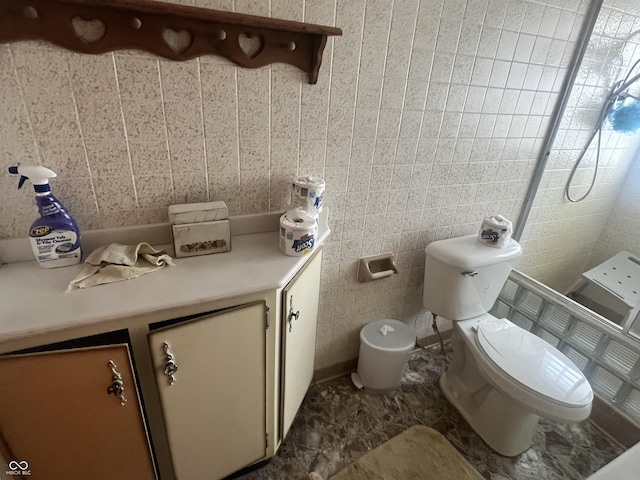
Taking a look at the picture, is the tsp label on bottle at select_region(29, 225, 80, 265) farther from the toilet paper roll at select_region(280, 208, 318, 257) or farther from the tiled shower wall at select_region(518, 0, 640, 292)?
the tiled shower wall at select_region(518, 0, 640, 292)

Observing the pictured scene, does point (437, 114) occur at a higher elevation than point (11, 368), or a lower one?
higher

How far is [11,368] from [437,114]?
58.0 inches

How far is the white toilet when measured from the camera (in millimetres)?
1157

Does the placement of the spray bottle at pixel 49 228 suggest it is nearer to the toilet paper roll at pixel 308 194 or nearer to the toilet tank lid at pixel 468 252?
the toilet paper roll at pixel 308 194

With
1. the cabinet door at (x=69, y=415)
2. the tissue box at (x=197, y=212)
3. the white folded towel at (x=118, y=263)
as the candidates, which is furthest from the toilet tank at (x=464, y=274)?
the cabinet door at (x=69, y=415)

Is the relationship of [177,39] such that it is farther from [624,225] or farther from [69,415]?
[624,225]

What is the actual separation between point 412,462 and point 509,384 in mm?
488

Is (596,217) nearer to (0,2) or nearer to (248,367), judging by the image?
(248,367)

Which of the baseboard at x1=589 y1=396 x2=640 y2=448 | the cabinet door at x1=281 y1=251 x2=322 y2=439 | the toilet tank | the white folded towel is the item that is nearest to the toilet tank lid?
the toilet tank

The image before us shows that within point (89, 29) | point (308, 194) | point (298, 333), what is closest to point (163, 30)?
point (89, 29)

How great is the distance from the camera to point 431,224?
1523 millimetres

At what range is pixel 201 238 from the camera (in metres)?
0.97

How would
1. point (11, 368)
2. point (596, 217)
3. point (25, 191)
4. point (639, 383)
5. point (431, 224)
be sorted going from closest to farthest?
point (11, 368) < point (25, 191) < point (639, 383) < point (431, 224) < point (596, 217)

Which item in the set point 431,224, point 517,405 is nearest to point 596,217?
point 431,224
